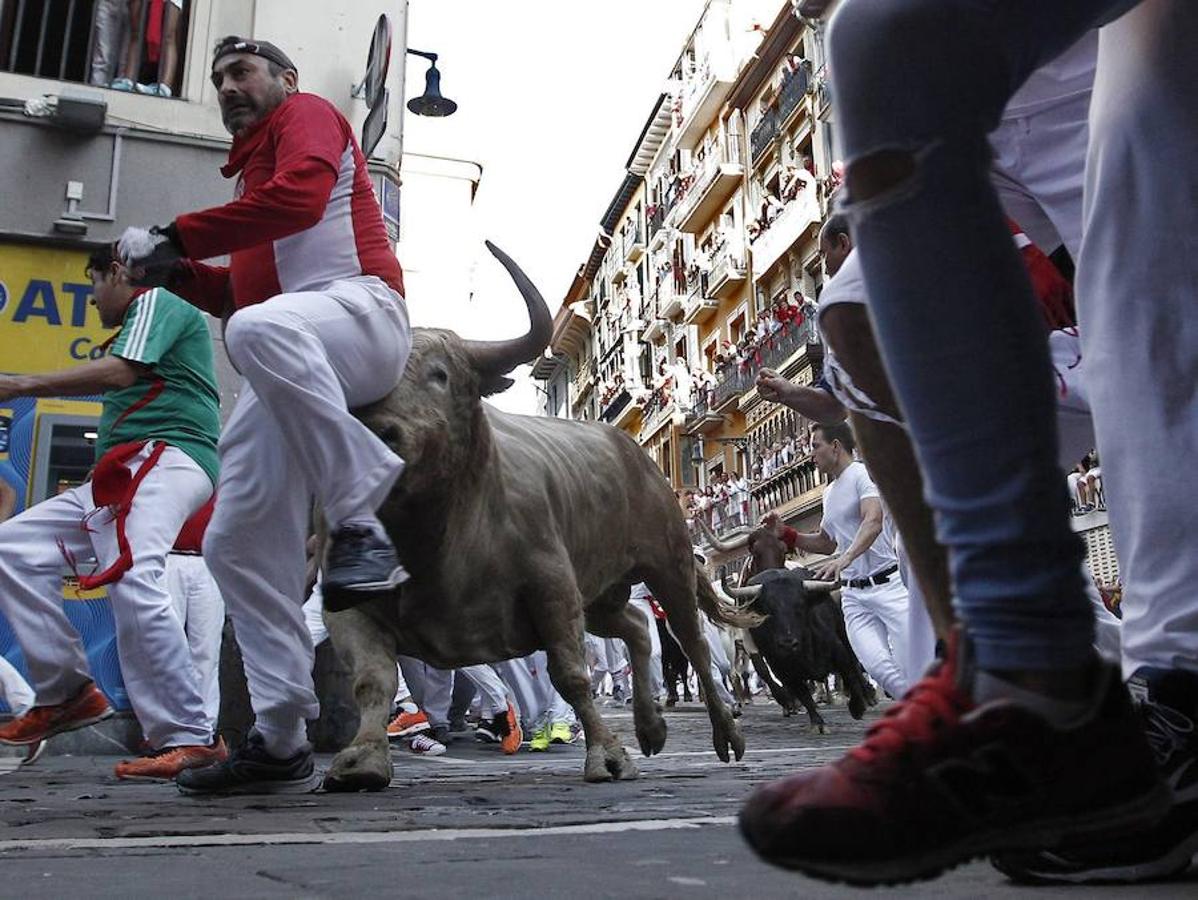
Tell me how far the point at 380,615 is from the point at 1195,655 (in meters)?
3.24

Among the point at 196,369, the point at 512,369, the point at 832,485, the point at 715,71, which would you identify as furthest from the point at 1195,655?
the point at 715,71

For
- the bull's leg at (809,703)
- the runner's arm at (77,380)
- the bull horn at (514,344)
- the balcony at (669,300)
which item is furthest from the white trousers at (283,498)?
the balcony at (669,300)

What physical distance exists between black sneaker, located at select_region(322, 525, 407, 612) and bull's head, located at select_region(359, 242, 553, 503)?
0.68 meters

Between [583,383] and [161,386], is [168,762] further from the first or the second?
[583,383]

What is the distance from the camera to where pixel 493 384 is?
4617 mm

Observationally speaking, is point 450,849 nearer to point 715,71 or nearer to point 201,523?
point 201,523

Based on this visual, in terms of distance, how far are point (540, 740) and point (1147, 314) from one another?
677 cm

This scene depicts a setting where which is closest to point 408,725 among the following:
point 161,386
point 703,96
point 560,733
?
point 560,733

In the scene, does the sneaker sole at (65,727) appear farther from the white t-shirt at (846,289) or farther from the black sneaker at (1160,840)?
the black sneaker at (1160,840)

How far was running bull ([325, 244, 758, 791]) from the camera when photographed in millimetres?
4188

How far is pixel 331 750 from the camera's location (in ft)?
24.7

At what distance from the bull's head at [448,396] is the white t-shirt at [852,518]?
440cm

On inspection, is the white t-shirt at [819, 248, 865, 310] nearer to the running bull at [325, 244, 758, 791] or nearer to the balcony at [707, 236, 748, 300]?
the running bull at [325, 244, 758, 791]

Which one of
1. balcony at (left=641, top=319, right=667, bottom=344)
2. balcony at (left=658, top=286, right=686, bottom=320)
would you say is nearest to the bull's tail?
balcony at (left=658, top=286, right=686, bottom=320)
